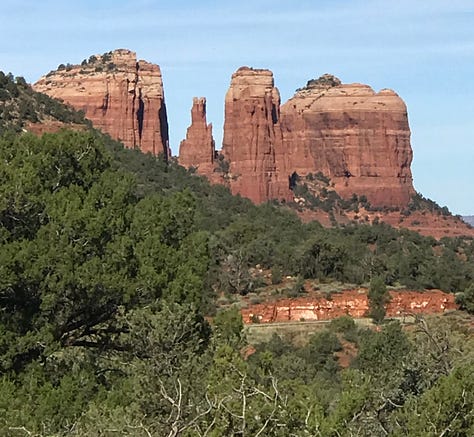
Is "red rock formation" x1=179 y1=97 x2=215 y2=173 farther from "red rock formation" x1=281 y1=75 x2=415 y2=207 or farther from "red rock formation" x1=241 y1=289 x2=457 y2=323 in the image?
"red rock formation" x1=241 y1=289 x2=457 y2=323

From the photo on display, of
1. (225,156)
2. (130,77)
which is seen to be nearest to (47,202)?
(130,77)

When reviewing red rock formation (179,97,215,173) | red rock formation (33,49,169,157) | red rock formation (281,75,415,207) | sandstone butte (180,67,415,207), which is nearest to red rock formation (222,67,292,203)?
sandstone butte (180,67,415,207)

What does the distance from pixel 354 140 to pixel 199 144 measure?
1693 centimetres

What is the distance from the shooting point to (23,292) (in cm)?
1741

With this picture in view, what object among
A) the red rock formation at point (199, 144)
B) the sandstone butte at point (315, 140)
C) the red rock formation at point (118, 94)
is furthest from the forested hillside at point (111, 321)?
the red rock formation at point (199, 144)

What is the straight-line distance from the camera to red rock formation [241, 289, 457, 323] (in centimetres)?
5200

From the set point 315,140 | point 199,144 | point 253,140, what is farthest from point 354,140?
point 199,144

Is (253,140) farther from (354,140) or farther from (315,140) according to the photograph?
(354,140)

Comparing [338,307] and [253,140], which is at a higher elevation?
[253,140]

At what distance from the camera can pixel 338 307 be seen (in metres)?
53.3

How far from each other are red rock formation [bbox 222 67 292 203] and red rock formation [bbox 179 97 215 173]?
1.86 metres

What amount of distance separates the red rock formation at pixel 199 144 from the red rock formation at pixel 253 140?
186 centimetres

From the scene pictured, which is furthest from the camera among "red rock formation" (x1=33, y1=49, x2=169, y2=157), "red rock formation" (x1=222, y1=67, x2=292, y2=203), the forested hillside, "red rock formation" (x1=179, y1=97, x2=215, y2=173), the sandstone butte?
"red rock formation" (x1=179, y1=97, x2=215, y2=173)

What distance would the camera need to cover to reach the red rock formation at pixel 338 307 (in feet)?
171
